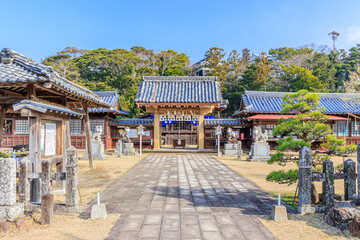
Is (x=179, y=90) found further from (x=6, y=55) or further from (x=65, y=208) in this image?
(x=65, y=208)

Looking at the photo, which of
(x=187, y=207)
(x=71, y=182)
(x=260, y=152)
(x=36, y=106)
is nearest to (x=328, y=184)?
(x=187, y=207)

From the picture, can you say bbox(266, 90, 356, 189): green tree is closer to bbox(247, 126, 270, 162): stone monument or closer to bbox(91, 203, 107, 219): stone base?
bbox(91, 203, 107, 219): stone base

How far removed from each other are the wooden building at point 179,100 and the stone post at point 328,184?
14481 millimetres

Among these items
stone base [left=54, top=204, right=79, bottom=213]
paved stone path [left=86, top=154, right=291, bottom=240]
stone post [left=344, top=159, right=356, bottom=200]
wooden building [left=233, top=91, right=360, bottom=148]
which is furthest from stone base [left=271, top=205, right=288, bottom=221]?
wooden building [left=233, top=91, right=360, bottom=148]

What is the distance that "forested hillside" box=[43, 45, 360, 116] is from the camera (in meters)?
30.7

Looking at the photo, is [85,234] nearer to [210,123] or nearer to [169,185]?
[169,185]

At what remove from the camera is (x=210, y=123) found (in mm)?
21156

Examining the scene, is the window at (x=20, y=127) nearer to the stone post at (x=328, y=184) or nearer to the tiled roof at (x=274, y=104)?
the tiled roof at (x=274, y=104)

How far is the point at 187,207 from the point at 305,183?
2.69 m

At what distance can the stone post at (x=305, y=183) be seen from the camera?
5.26 metres

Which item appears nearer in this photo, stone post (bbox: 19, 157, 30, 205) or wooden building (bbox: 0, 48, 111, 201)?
stone post (bbox: 19, 157, 30, 205)

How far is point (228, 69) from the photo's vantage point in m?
37.9

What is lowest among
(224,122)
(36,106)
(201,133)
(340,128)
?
(201,133)

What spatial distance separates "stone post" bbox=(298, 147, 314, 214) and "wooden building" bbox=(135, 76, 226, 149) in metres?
14.5
